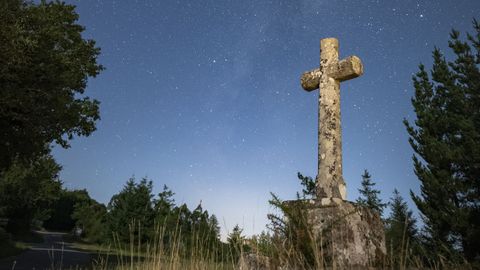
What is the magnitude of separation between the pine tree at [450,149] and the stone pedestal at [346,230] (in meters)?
15.6

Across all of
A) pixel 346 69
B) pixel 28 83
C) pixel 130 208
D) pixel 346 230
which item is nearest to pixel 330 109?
pixel 346 69

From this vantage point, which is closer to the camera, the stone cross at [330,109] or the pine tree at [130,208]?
the stone cross at [330,109]

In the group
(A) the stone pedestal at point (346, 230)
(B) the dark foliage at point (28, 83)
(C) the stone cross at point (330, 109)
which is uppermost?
(B) the dark foliage at point (28, 83)

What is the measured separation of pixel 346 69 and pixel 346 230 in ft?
8.24

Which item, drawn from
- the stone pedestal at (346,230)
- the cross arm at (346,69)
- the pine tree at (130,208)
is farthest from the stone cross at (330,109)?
the pine tree at (130,208)

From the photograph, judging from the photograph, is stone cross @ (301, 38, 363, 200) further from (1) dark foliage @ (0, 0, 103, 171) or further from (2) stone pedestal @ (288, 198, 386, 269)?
(1) dark foliage @ (0, 0, 103, 171)

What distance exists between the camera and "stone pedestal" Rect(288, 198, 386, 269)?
452 cm

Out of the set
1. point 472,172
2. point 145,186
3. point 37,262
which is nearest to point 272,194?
point 37,262

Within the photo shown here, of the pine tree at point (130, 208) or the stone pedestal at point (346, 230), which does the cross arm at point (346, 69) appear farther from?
the pine tree at point (130, 208)

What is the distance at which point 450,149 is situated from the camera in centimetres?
2041

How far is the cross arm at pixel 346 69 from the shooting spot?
590cm

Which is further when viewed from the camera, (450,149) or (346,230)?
(450,149)

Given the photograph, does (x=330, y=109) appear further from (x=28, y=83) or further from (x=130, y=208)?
(x=130, y=208)

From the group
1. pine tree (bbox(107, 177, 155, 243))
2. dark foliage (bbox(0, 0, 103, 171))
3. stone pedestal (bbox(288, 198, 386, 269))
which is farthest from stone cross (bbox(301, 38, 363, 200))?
pine tree (bbox(107, 177, 155, 243))
